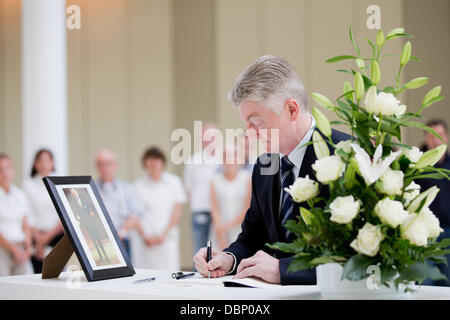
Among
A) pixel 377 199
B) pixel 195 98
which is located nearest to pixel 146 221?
pixel 195 98

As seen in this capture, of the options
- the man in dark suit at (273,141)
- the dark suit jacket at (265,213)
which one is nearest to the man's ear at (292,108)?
the man in dark suit at (273,141)

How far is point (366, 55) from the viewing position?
6438 millimetres

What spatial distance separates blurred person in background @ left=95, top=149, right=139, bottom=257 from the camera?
5668 millimetres

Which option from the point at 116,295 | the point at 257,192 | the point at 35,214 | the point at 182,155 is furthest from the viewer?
the point at 182,155

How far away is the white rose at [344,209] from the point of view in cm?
144

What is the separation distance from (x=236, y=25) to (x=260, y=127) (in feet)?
18.5

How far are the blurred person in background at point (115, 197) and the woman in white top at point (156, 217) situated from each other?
0.19 m

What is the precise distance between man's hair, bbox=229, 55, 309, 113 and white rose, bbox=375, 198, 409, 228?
0.81m

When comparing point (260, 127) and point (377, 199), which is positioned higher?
point (260, 127)

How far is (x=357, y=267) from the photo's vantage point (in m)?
1.45

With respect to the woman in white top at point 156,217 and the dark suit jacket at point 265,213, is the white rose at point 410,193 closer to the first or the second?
the dark suit jacket at point 265,213

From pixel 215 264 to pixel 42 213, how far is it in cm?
365

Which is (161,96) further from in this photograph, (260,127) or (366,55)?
(260,127)

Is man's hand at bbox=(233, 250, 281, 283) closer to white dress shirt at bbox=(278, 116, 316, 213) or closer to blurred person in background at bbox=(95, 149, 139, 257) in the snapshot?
white dress shirt at bbox=(278, 116, 316, 213)
